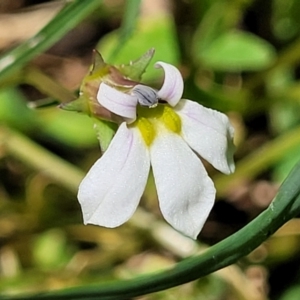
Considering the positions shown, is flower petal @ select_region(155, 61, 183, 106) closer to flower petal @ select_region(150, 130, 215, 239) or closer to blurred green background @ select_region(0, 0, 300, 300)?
flower petal @ select_region(150, 130, 215, 239)

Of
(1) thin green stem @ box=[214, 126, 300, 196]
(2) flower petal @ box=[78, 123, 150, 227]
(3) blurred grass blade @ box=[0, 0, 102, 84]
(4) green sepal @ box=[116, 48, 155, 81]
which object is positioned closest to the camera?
(2) flower petal @ box=[78, 123, 150, 227]

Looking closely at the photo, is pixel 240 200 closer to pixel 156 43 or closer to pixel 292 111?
pixel 292 111

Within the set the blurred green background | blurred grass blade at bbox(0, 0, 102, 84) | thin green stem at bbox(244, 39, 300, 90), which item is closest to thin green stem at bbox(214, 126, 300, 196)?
the blurred green background

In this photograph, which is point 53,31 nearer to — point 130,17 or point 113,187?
point 130,17

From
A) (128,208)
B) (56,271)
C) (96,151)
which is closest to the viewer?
(128,208)

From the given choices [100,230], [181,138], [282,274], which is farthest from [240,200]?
[181,138]

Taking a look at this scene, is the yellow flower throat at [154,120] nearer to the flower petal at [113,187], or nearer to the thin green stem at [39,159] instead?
the flower petal at [113,187]
